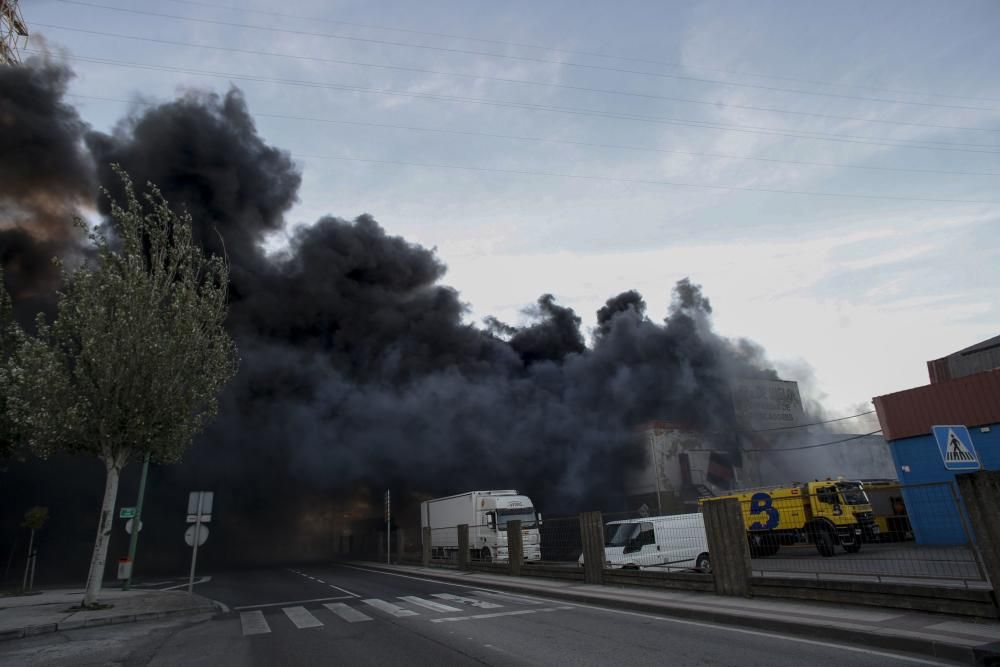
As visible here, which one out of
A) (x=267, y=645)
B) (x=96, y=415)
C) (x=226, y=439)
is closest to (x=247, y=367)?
(x=226, y=439)

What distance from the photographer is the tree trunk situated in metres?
11.5

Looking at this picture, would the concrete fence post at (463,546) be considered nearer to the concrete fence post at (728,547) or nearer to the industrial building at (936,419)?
the concrete fence post at (728,547)

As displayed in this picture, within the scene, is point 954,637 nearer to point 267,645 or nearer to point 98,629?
point 267,645

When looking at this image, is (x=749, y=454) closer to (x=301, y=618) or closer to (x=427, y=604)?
(x=427, y=604)

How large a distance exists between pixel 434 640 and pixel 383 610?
11.5 feet

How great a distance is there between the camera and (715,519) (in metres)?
9.48

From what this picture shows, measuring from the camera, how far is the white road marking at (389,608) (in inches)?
369

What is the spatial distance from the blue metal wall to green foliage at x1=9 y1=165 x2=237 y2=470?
48.6 ft

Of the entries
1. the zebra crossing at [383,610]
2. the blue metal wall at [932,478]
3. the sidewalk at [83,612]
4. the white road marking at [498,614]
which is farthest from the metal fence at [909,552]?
the sidewalk at [83,612]

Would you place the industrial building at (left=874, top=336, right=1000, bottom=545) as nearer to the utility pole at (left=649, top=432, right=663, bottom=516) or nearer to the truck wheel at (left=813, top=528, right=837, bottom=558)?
the truck wheel at (left=813, top=528, right=837, bottom=558)

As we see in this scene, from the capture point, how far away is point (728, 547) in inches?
363

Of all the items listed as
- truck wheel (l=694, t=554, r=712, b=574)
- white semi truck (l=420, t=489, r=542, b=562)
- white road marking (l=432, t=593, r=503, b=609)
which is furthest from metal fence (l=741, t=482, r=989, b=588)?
white semi truck (l=420, t=489, r=542, b=562)

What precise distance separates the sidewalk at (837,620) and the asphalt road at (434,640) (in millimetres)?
284

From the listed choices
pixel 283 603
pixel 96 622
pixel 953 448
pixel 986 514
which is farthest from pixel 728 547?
pixel 96 622
